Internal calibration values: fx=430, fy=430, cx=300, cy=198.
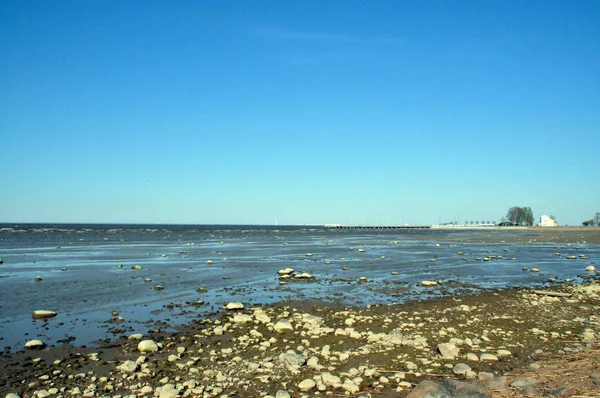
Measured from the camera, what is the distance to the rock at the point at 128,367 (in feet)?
33.4

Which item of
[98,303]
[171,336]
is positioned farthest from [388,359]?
[98,303]

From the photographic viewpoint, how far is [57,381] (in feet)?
31.8

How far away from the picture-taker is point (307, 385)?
929 centimetres

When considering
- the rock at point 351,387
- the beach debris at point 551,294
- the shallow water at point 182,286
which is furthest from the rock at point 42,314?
the beach debris at point 551,294

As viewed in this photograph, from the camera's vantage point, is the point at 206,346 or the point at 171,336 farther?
the point at 171,336

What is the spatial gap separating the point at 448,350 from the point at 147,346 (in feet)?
26.7

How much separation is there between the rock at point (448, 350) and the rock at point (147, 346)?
7.72 meters

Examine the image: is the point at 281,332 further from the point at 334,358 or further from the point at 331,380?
the point at 331,380

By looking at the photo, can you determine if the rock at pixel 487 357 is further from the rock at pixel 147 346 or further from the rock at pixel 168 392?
the rock at pixel 147 346

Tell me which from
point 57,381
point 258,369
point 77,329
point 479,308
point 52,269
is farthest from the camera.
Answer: point 52,269

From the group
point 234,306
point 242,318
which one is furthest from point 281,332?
point 234,306

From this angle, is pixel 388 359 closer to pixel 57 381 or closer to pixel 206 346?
pixel 206 346

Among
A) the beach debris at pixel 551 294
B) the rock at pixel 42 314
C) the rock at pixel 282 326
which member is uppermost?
→ the beach debris at pixel 551 294

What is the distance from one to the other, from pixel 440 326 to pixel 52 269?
2882cm
